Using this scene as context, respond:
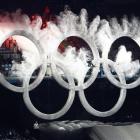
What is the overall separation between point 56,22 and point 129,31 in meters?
1.00

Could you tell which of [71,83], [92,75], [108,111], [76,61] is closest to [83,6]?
[76,61]

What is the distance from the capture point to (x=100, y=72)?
479 cm

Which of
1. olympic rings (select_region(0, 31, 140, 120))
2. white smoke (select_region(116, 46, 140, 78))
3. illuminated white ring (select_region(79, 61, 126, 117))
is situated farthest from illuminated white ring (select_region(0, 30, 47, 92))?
white smoke (select_region(116, 46, 140, 78))

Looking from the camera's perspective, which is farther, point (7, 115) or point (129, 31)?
point (129, 31)

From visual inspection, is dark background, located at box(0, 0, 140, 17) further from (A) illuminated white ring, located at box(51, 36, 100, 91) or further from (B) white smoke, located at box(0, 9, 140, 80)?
(A) illuminated white ring, located at box(51, 36, 100, 91)

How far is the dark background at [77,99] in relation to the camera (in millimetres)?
4523

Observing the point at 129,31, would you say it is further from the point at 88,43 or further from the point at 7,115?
the point at 7,115

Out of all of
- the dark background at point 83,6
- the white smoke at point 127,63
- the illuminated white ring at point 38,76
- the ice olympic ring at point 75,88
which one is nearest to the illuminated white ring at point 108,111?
the ice olympic ring at point 75,88

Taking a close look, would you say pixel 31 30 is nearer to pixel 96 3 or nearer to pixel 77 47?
pixel 77 47

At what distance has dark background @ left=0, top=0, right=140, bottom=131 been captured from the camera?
4.52m

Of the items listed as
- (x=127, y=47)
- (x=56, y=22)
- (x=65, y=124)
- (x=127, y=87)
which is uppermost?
(x=56, y=22)

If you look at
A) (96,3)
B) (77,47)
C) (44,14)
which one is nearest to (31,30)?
(44,14)

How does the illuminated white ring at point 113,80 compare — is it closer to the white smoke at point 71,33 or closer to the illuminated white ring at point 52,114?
the white smoke at point 71,33

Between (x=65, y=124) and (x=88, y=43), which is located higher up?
(x=88, y=43)
